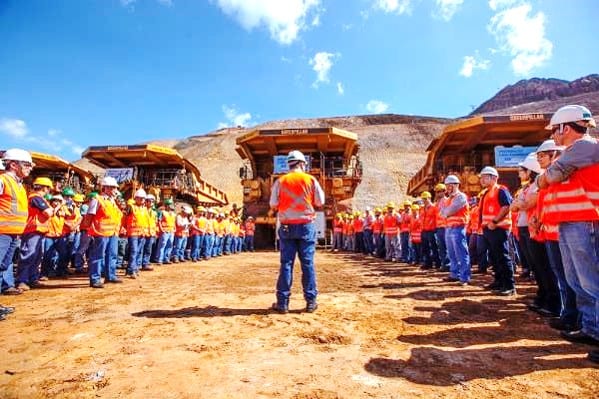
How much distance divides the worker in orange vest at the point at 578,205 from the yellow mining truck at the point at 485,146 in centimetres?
1126

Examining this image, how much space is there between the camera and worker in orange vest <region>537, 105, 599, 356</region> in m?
2.34

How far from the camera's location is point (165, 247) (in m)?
9.66

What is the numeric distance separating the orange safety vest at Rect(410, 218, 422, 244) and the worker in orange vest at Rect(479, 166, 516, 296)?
3.75 m

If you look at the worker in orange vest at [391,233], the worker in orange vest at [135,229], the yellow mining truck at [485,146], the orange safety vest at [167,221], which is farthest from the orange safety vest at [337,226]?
the worker in orange vest at [135,229]

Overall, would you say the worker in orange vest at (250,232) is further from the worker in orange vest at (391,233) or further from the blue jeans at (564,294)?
the blue jeans at (564,294)

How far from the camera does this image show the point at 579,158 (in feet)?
7.62

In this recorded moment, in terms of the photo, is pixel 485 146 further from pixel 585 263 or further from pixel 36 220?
pixel 36 220

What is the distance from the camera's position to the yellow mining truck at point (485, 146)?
12703 millimetres

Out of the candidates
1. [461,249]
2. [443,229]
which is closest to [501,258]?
[461,249]

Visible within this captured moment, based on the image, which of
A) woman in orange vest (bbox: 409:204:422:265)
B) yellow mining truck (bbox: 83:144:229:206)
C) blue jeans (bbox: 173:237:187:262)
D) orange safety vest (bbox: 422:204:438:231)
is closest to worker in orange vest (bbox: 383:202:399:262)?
woman in orange vest (bbox: 409:204:422:265)

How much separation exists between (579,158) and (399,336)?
179 centimetres

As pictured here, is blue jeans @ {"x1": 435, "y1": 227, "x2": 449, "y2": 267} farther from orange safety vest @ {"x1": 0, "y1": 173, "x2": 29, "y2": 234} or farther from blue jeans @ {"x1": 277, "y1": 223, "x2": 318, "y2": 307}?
orange safety vest @ {"x1": 0, "y1": 173, "x2": 29, "y2": 234}

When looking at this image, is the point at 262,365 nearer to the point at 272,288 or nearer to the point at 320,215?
the point at 272,288

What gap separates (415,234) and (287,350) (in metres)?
7.21
